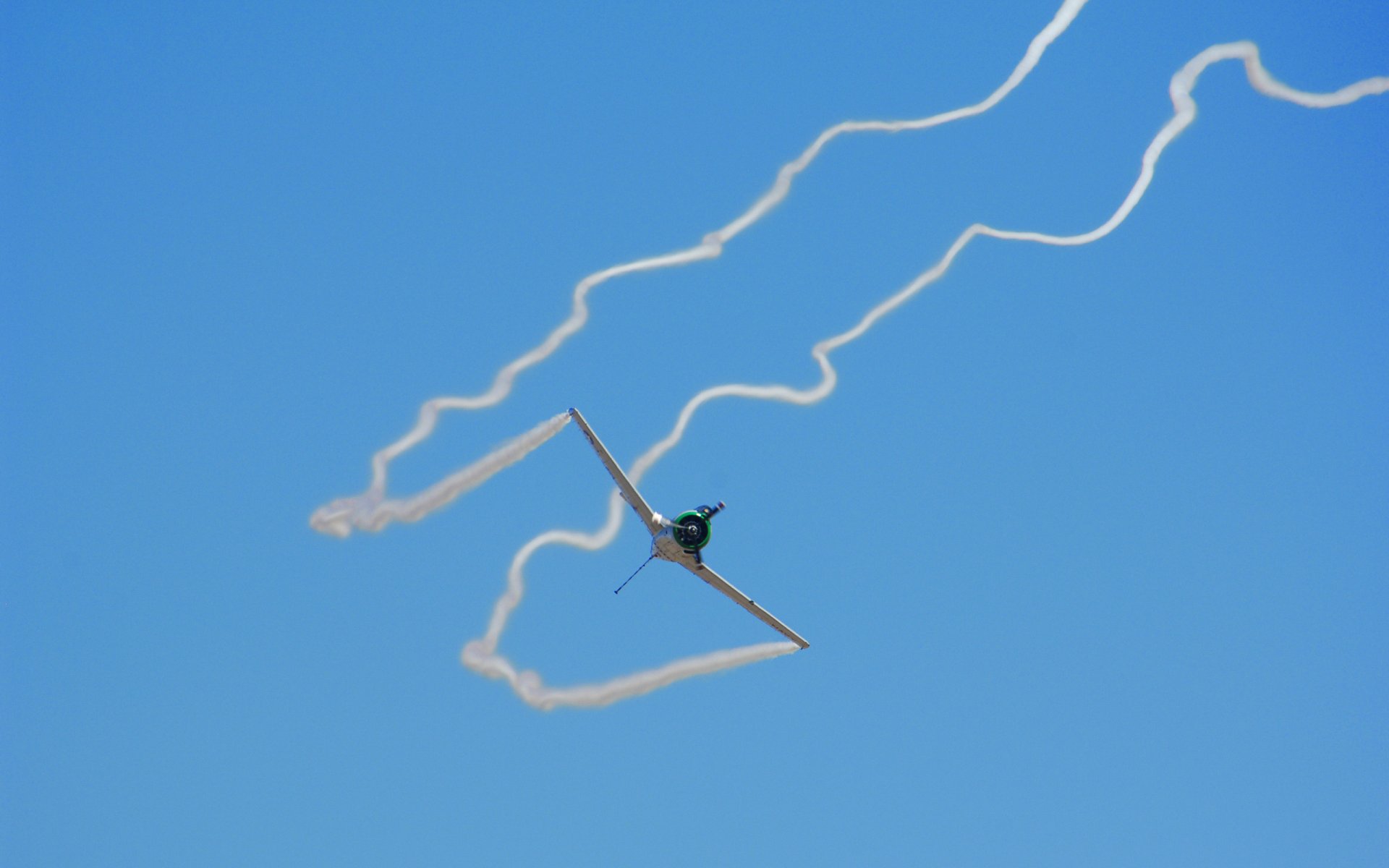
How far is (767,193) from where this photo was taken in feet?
268

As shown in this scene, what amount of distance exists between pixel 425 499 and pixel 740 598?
12193 mm

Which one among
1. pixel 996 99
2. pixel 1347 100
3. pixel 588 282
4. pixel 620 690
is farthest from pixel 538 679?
pixel 1347 100

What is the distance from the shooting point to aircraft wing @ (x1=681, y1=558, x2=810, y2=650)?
83.3 meters

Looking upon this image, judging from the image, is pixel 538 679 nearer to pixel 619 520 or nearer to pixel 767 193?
pixel 619 520

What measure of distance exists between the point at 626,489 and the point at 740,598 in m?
6.64

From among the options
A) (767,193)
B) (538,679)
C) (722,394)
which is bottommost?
(538,679)

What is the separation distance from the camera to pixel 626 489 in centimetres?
8231

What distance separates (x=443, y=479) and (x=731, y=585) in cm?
1124

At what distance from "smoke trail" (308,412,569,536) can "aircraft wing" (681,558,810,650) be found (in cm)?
711

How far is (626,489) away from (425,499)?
740 centimetres

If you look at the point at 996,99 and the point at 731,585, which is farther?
the point at 731,585

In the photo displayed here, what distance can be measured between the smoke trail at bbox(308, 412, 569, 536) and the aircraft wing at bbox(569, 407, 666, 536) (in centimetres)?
170

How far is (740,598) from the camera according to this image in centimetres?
8550

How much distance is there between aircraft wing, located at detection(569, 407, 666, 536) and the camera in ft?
270
